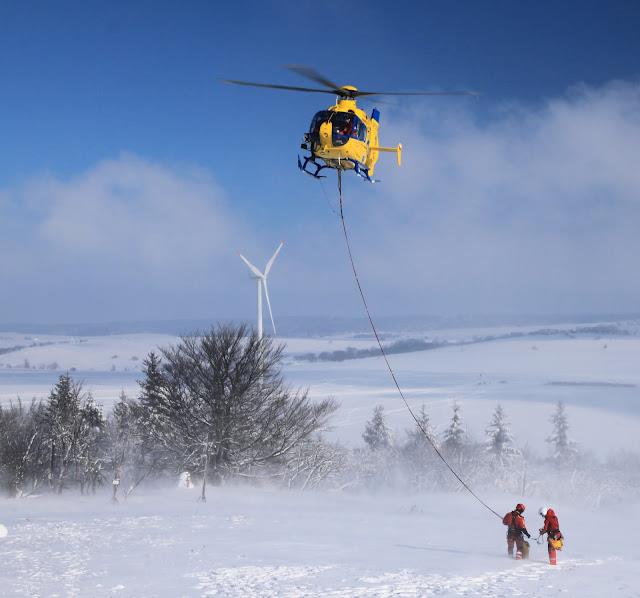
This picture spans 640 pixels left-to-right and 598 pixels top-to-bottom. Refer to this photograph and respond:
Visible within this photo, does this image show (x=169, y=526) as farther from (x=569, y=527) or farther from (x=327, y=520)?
(x=569, y=527)

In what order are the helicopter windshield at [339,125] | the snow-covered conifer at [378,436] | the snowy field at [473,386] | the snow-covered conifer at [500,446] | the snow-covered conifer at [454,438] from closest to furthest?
the helicopter windshield at [339,125]
the snow-covered conifer at [454,438]
the snow-covered conifer at [500,446]
the snow-covered conifer at [378,436]
the snowy field at [473,386]

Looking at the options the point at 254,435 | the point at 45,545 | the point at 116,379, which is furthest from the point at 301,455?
the point at 116,379

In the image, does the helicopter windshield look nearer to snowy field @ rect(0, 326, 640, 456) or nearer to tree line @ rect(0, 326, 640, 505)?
tree line @ rect(0, 326, 640, 505)

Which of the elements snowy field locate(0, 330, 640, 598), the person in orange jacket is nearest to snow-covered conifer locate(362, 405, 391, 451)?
snowy field locate(0, 330, 640, 598)

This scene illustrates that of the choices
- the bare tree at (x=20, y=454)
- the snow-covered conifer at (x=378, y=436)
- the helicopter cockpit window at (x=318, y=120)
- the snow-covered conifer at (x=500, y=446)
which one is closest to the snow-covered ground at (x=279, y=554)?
the helicopter cockpit window at (x=318, y=120)

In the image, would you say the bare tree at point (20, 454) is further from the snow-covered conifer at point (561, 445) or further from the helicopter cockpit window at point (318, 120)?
the snow-covered conifer at point (561, 445)

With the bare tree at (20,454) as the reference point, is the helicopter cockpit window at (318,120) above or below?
above
